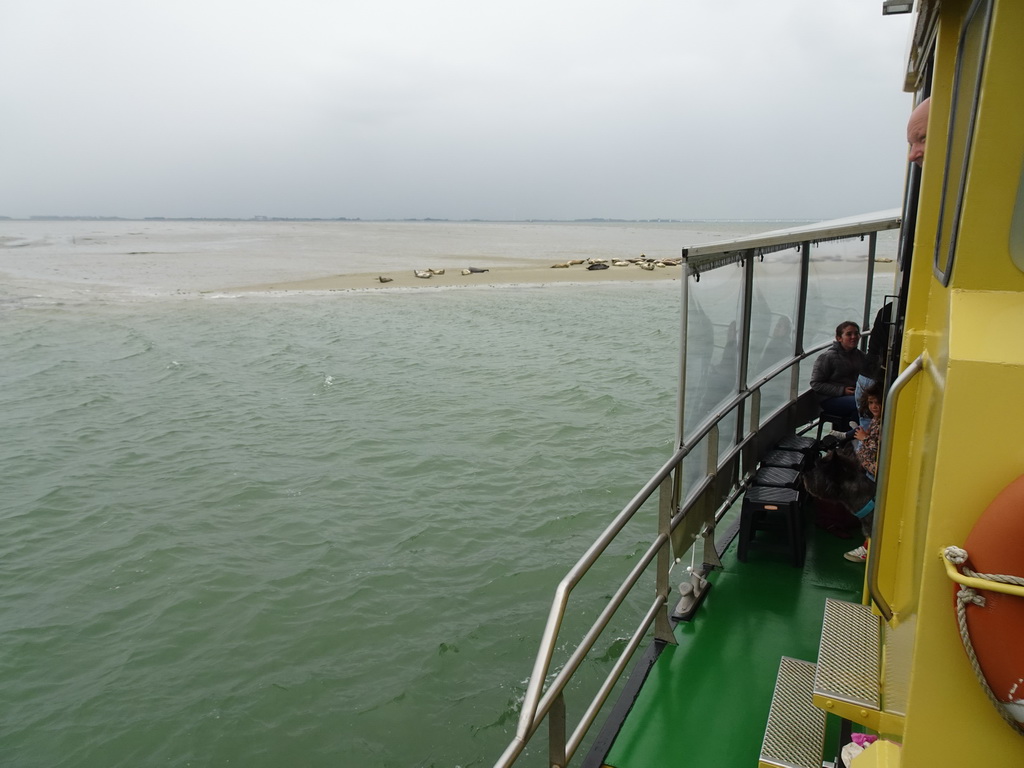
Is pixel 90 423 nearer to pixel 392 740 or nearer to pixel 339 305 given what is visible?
pixel 392 740

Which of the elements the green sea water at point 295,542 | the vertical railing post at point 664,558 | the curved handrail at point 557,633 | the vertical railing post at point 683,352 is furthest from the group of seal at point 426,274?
the curved handrail at point 557,633

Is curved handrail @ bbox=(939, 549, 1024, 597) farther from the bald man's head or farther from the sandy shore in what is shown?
the sandy shore

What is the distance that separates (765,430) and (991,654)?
472 centimetres

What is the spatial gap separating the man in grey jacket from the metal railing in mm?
208

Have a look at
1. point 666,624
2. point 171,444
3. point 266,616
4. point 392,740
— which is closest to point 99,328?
point 171,444

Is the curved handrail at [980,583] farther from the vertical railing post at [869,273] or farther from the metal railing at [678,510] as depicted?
the vertical railing post at [869,273]

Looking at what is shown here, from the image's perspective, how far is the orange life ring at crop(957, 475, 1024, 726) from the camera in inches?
52.5

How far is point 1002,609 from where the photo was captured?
1.34m

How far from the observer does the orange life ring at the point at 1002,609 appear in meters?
1.33

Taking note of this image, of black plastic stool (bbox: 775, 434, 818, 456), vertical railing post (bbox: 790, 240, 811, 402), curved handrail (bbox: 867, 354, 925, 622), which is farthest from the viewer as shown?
vertical railing post (bbox: 790, 240, 811, 402)

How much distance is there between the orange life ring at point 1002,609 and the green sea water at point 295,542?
4023mm

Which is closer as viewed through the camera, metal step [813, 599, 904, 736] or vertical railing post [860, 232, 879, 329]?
metal step [813, 599, 904, 736]

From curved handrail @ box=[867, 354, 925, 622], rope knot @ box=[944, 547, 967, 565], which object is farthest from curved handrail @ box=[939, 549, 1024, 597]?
curved handrail @ box=[867, 354, 925, 622]

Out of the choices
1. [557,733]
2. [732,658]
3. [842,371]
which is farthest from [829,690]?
[842,371]
